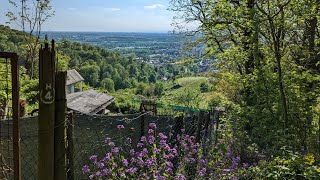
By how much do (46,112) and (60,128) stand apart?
0.16 meters

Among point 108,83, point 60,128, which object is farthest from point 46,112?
point 108,83

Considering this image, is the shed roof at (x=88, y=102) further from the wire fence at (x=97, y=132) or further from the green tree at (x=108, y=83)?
the green tree at (x=108, y=83)

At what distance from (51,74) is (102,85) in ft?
94.9

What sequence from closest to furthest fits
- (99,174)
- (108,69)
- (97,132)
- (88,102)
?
1. (99,174)
2. (97,132)
3. (88,102)
4. (108,69)

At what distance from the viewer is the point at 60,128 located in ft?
6.60

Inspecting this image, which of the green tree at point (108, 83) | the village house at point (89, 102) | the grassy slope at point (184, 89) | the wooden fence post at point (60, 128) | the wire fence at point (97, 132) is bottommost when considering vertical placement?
the green tree at point (108, 83)

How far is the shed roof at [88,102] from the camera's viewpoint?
46.6 feet

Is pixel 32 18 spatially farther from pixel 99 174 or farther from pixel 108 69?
pixel 108 69

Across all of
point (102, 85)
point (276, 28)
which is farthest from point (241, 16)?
point (102, 85)

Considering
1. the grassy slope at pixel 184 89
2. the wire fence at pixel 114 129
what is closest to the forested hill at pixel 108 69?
the grassy slope at pixel 184 89

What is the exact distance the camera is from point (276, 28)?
4.93 meters

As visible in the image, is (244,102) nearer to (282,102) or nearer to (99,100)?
(282,102)

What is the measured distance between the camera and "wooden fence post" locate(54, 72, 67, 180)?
6.49ft

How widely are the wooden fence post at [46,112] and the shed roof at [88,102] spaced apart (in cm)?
1193
